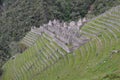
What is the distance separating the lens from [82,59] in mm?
32000

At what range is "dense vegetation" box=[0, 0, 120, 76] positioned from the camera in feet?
276

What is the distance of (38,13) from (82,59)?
5818 cm

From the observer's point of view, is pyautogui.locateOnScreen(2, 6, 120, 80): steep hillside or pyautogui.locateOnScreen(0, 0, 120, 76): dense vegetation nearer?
pyautogui.locateOnScreen(2, 6, 120, 80): steep hillside

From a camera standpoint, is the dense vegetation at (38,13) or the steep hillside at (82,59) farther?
the dense vegetation at (38,13)

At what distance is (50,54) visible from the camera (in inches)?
1563

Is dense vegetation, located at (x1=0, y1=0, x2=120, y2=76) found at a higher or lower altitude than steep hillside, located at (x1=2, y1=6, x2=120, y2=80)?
lower

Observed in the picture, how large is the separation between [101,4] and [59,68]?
51.4 meters

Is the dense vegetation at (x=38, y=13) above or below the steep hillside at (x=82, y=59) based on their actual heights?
below

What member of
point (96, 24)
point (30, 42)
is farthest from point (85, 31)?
point (30, 42)

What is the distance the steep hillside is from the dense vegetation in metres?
36.4

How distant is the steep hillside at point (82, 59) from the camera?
1007 inches

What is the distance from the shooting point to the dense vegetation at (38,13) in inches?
3310

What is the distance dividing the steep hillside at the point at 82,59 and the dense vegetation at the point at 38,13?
3643 centimetres

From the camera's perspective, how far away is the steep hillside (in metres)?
25.6
